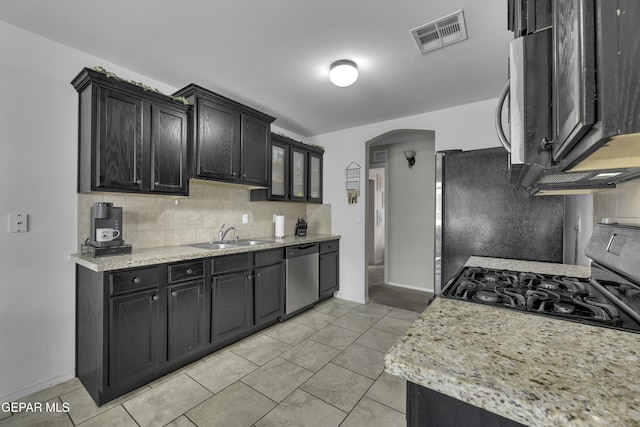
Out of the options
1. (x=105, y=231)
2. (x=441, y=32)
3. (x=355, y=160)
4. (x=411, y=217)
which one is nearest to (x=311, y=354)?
(x=105, y=231)

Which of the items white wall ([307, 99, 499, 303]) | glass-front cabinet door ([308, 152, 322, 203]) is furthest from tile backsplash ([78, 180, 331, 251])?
white wall ([307, 99, 499, 303])

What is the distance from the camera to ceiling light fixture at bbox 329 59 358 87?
7.27 feet

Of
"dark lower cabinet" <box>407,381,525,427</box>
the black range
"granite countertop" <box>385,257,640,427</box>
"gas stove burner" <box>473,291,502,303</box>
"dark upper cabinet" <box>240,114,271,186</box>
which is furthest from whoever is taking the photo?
"dark upper cabinet" <box>240,114,271,186</box>

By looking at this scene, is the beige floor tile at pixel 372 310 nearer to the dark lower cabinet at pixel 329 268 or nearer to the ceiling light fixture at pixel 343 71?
the dark lower cabinet at pixel 329 268

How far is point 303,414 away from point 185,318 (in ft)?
3.75

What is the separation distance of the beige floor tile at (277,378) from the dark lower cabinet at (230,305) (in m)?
0.49

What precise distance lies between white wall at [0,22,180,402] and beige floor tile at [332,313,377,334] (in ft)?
7.70

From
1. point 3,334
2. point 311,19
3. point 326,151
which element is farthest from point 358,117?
point 3,334

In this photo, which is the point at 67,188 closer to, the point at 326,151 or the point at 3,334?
the point at 3,334

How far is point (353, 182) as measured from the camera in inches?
153

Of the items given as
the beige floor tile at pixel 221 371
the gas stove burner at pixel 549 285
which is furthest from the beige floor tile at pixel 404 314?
the gas stove burner at pixel 549 285

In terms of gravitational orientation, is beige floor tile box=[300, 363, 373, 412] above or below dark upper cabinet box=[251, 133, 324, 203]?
below

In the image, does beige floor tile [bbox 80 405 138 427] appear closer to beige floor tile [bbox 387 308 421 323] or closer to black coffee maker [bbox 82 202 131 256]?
black coffee maker [bbox 82 202 131 256]

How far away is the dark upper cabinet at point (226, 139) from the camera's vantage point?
95.9 inches
